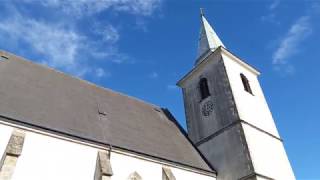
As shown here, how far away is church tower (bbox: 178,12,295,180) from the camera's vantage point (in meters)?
15.7

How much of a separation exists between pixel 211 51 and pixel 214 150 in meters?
7.86

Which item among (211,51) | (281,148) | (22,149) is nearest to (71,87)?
(22,149)

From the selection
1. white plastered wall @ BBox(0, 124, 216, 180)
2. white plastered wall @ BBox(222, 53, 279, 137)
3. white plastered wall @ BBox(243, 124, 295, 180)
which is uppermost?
white plastered wall @ BBox(222, 53, 279, 137)

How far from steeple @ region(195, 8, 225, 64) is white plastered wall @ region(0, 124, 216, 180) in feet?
37.7

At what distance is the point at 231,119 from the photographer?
17.2m

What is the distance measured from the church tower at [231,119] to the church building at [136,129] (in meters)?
0.06

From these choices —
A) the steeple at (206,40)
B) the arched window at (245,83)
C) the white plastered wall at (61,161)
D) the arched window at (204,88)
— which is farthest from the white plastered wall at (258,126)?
the white plastered wall at (61,161)

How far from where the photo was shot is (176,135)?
18.2 metres

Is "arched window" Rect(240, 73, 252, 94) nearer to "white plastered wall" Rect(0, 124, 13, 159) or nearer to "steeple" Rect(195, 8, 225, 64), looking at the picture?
"steeple" Rect(195, 8, 225, 64)

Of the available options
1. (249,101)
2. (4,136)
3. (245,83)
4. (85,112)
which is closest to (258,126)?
(249,101)

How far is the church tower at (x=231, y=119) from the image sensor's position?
15.7 meters

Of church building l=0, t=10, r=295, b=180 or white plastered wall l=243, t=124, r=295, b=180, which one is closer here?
church building l=0, t=10, r=295, b=180

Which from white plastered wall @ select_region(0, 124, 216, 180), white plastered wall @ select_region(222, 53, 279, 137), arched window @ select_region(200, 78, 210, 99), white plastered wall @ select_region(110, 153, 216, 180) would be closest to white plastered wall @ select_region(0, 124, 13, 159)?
white plastered wall @ select_region(0, 124, 216, 180)

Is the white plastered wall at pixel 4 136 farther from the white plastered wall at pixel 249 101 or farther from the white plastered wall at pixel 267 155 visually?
the white plastered wall at pixel 249 101
